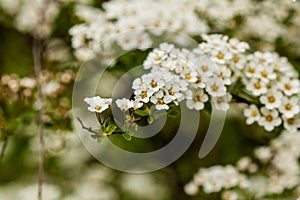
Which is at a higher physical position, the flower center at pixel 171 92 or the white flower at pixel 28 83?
the white flower at pixel 28 83

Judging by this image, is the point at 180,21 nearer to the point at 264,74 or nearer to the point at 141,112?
the point at 264,74

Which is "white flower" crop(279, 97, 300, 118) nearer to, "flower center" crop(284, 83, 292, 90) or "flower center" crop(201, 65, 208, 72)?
"flower center" crop(284, 83, 292, 90)

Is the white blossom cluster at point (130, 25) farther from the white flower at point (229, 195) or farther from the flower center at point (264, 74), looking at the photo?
the white flower at point (229, 195)

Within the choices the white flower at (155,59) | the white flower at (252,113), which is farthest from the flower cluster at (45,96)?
the white flower at (252,113)

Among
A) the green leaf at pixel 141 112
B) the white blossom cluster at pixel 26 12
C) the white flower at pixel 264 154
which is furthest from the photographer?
the white blossom cluster at pixel 26 12

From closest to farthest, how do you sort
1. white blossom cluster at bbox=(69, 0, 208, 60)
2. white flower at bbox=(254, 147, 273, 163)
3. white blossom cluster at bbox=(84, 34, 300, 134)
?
white blossom cluster at bbox=(84, 34, 300, 134)
white blossom cluster at bbox=(69, 0, 208, 60)
white flower at bbox=(254, 147, 273, 163)

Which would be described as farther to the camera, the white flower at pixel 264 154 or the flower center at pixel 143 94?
the white flower at pixel 264 154

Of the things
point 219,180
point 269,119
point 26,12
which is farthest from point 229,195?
point 26,12

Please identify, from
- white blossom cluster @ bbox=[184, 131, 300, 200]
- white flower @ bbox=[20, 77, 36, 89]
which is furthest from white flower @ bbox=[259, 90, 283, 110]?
white flower @ bbox=[20, 77, 36, 89]
